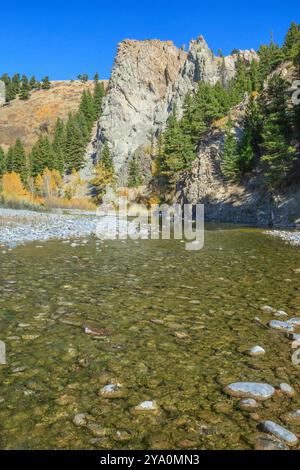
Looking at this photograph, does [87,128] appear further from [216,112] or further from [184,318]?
→ [184,318]

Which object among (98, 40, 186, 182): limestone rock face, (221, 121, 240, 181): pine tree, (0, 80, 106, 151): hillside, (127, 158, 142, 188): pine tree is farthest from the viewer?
(0, 80, 106, 151): hillside

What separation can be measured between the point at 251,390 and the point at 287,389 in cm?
45

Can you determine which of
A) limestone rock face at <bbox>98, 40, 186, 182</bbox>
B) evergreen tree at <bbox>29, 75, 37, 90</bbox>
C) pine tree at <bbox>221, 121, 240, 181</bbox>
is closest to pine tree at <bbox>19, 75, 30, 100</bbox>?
evergreen tree at <bbox>29, 75, 37, 90</bbox>

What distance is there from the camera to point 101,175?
8712cm

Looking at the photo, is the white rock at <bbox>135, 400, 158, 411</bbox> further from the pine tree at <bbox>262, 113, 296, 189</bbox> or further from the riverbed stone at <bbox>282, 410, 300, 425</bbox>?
the pine tree at <bbox>262, 113, 296, 189</bbox>

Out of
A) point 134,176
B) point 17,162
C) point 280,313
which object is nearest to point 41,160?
point 17,162

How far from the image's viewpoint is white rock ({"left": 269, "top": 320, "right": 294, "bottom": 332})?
6.38 meters

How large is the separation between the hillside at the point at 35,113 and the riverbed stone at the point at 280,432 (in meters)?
155

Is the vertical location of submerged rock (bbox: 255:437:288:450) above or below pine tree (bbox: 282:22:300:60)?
below

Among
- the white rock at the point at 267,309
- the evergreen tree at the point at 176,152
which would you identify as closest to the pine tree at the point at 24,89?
the evergreen tree at the point at 176,152

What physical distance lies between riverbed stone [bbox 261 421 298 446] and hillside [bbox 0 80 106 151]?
15479cm

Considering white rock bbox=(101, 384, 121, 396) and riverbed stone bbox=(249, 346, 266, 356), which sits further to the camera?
riverbed stone bbox=(249, 346, 266, 356)

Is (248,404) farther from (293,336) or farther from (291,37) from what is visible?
(291,37)

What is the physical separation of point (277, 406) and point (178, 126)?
70359 millimetres
